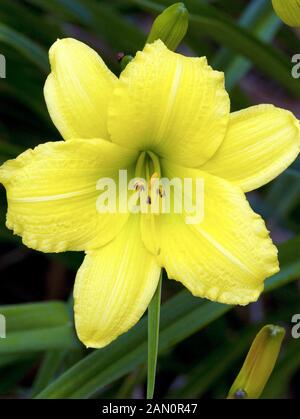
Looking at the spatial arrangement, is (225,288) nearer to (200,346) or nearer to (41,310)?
(41,310)

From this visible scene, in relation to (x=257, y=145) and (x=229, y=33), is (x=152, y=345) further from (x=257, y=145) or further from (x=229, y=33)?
(x=229, y=33)

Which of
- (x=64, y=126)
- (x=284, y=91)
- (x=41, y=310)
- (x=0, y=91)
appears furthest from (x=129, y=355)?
(x=284, y=91)

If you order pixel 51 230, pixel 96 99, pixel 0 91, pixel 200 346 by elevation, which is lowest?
pixel 200 346

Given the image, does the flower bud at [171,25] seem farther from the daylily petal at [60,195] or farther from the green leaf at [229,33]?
the green leaf at [229,33]

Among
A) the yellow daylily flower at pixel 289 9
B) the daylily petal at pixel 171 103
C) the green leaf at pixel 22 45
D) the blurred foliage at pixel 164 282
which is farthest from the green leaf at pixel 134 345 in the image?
the green leaf at pixel 22 45

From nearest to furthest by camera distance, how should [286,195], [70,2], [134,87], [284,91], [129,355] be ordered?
[134,87], [129,355], [70,2], [286,195], [284,91]

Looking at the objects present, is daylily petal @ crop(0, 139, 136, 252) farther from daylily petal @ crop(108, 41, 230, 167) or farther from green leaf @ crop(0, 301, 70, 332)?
green leaf @ crop(0, 301, 70, 332)


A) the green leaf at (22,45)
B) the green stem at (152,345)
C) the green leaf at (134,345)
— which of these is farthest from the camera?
the green leaf at (22,45)
